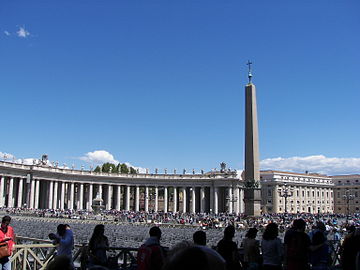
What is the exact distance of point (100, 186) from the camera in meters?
83.2

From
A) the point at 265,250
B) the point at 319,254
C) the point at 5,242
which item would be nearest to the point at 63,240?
the point at 5,242

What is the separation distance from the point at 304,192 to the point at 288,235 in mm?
108273

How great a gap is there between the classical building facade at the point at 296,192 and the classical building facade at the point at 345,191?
5.77ft

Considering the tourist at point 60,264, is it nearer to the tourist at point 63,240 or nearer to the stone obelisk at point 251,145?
the tourist at point 63,240

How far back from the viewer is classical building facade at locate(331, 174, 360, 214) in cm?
11394

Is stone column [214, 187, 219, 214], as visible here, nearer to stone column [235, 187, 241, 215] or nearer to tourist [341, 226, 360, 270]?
stone column [235, 187, 241, 215]

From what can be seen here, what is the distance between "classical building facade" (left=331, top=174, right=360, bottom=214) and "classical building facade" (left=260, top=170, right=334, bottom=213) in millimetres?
1757

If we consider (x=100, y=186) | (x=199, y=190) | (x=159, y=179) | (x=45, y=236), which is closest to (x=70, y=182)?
(x=100, y=186)

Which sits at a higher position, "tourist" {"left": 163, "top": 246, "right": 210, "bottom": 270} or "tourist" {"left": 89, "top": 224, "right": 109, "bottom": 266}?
"tourist" {"left": 163, "top": 246, "right": 210, "bottom": 270}

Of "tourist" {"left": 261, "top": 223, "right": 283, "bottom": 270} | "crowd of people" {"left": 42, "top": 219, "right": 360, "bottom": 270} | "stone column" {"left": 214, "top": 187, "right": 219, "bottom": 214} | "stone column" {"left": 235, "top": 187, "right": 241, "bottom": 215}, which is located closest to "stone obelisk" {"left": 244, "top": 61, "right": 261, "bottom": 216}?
"crowd of people" {"left": 42, "top": 219, "right": 360, "bottom": 270}

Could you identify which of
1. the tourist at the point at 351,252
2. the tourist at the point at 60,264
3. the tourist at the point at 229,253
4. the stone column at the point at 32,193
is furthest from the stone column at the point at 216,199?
the tourist at the point at 60,264

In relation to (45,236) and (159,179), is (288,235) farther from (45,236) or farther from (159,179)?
(159,179)

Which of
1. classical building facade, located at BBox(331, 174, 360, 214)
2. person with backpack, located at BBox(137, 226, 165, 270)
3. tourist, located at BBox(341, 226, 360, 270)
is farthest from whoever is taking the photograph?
classical building facade, located at BBox(331, 174, 360, 214)

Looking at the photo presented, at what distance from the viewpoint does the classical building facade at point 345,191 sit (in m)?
114
